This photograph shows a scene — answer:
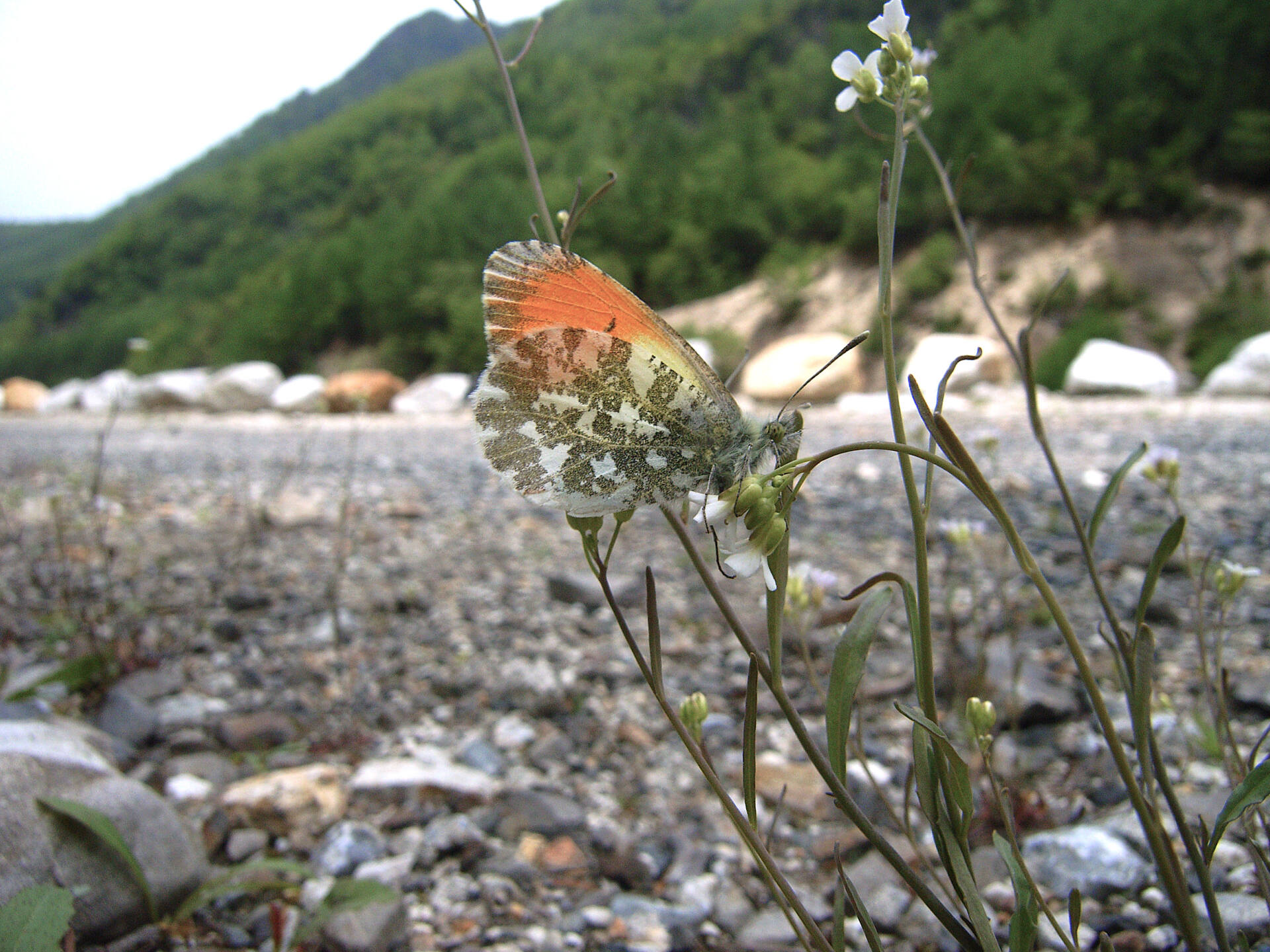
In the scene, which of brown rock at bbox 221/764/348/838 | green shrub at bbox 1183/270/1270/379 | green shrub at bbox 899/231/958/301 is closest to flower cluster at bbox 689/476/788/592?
brown rock at bbox 221/764/348/838

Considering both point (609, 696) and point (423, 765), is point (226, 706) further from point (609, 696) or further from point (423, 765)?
point (609, 696)

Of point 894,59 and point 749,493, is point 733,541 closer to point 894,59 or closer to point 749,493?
point 749,493

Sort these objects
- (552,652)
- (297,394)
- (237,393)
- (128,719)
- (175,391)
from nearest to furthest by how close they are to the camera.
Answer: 1. (128,719)
2. (552,652)
3. (297,394)
4. (175,391)
5. (237,393)

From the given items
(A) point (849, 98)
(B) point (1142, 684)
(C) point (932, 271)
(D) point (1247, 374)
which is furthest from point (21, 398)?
(D) point (1247, 374)

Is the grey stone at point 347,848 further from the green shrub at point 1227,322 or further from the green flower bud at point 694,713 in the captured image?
the green shrub at point 1227,322

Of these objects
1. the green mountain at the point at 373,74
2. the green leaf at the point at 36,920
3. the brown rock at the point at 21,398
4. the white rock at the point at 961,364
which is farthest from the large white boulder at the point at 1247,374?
the brown rock at the point at 21,398

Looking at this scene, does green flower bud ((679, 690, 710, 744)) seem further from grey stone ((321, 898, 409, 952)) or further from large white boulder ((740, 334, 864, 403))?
large white boulder ((740, 334, 864, 403))
